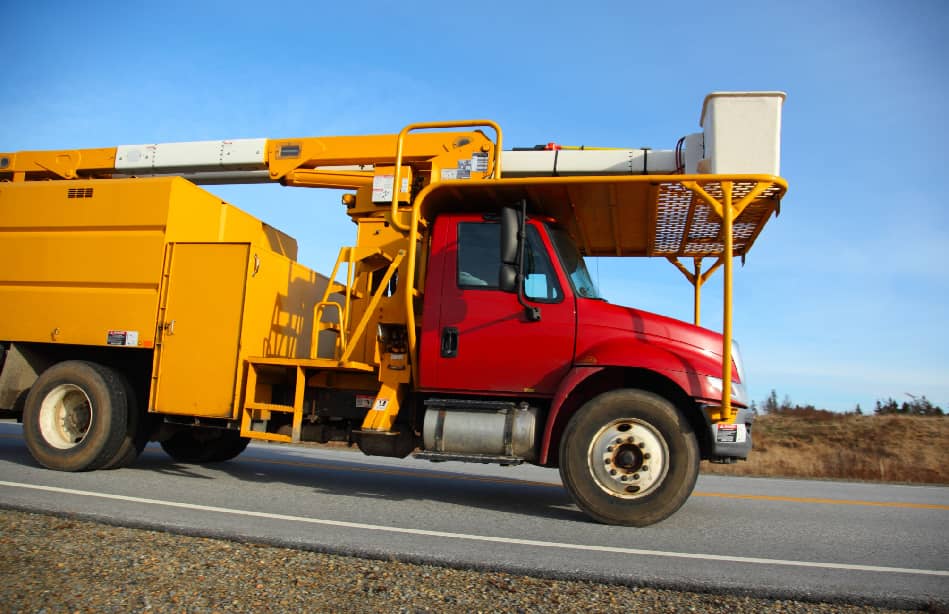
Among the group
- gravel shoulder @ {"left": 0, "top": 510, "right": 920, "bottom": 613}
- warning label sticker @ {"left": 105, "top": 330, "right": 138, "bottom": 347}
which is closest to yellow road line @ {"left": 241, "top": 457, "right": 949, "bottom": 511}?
warning label sticker @ {"left": 105, "top": 330, "right": 138, "bottom": 347}

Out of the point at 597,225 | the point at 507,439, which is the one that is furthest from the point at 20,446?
the point at 597,225

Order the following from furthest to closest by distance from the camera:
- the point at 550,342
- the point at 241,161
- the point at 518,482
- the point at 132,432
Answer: the point at 518,482, the point at 241,161, the point at 132,432, the point at 550,342

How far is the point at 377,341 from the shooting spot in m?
6.55

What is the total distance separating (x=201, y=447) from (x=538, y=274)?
515cm

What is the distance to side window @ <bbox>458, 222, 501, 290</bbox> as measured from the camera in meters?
6.16

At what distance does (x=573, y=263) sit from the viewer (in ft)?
20.5

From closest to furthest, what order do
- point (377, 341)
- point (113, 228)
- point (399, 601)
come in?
point (399, 601), point (377, 341), point (113, 228)

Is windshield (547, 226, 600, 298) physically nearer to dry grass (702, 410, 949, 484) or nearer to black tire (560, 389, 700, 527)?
black tire (560, 389, 700, 527)

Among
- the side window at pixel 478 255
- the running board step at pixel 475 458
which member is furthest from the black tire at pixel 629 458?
the side window at pixel 478 255

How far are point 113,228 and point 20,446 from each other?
4359mm

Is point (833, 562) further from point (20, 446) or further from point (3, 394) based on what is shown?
point (20, 446)

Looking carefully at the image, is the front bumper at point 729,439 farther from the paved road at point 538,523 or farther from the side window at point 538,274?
the side window at point 538,274

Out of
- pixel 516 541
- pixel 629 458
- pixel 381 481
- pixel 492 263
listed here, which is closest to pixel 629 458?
pixel 629 458

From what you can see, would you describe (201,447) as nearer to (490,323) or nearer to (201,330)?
(201,330)
